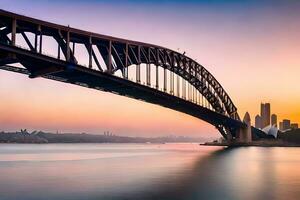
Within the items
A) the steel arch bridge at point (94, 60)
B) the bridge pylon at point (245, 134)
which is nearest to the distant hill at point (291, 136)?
the bridge pylon at point (245, 134)

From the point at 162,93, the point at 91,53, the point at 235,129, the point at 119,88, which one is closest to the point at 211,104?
the point at 235,129

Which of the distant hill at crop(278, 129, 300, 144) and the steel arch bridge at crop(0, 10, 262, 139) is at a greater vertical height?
the steel arch bridge at crop(0, 10, 262, 139)

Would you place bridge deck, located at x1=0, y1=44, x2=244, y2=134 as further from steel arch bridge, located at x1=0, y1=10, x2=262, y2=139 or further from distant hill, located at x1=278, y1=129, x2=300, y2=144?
distant hill, located at x1=278, y1=129, x2=300, y2=144

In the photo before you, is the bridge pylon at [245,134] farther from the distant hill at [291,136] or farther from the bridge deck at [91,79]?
the bridge deck at [91,79]

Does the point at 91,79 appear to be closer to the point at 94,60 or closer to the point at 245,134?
the point at 94,60

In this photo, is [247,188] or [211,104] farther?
[211,104]

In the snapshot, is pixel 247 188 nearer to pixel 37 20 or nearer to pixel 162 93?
pixel 37 20

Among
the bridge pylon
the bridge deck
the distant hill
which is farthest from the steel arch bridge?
the distant hill

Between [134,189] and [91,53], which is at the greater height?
[91,53]
